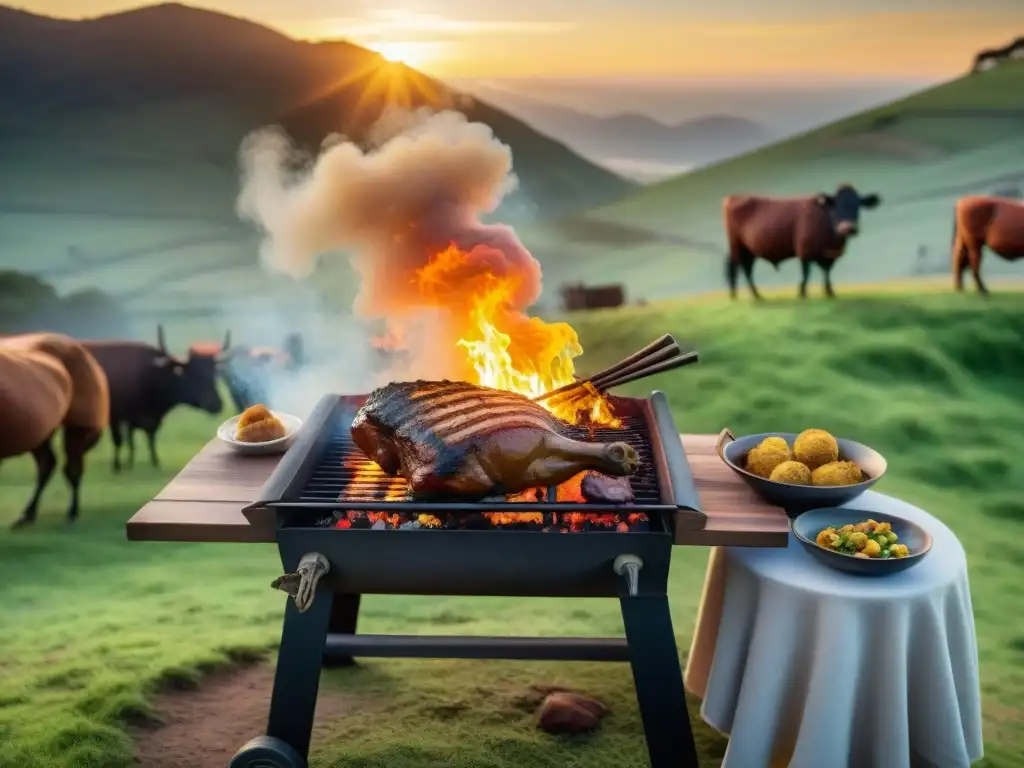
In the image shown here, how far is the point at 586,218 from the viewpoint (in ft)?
36.5

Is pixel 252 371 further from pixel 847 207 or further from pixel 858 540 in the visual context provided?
pixel 858 540

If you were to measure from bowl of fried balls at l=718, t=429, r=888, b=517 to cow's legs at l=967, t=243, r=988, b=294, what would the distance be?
694cm

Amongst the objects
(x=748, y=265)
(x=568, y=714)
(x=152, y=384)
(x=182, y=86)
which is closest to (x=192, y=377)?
(x=152, y=384)

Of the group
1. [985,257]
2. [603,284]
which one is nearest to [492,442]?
[603,284]

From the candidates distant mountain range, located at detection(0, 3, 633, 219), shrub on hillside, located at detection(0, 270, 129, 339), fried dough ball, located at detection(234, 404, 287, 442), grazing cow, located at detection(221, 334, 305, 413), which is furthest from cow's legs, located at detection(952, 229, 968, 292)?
shrub on hillside, located at detection(0, 270, 129, 339)

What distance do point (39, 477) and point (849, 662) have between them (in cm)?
626

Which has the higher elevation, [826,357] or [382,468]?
[382,468]

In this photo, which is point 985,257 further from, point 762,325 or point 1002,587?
point 1002,587

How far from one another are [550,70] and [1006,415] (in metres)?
5.58

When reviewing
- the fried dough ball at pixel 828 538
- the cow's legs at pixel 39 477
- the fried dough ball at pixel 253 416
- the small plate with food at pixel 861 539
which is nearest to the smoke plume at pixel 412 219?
the cow's legs at pixel 39 477

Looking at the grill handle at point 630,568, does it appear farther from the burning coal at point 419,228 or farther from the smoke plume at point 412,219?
the smoke plume at point 412,219

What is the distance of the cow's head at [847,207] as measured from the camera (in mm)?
9820

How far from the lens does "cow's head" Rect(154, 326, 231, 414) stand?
8.05 metres

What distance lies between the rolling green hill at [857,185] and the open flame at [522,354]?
524cm
